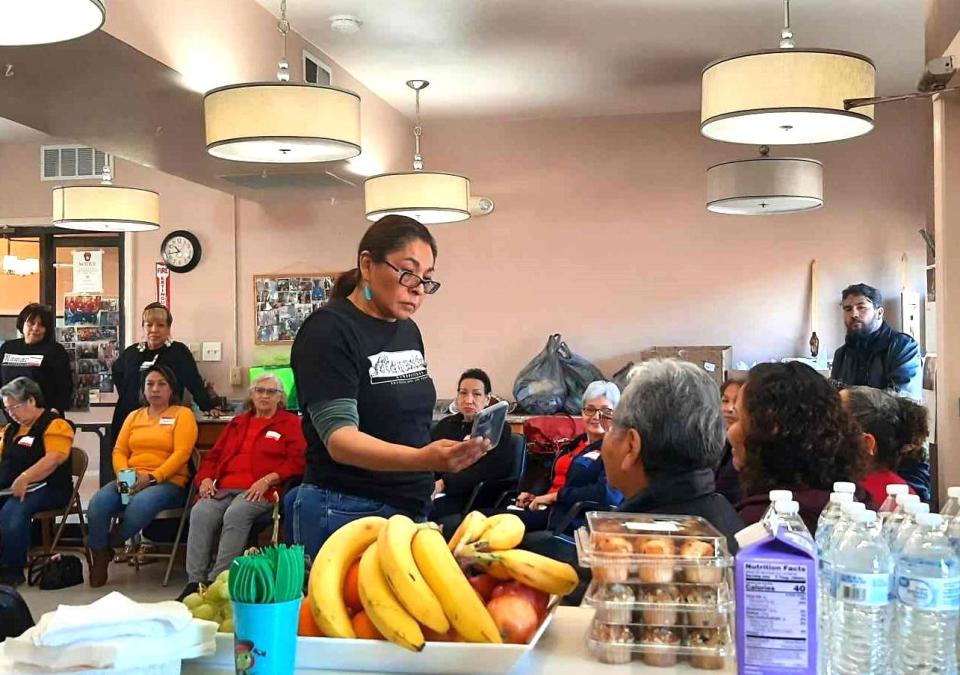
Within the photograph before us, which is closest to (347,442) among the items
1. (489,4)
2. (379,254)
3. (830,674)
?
(379,254)

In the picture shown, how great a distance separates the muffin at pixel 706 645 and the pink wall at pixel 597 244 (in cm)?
538

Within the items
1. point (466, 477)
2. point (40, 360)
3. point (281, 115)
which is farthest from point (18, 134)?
point (281, 115)

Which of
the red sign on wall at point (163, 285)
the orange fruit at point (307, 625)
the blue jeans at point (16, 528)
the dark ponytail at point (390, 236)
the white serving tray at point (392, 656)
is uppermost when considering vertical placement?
the red sign on wall at point (163, 285)

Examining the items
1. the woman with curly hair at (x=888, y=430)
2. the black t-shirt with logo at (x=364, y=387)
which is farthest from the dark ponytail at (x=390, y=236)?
the woman with curly hair at (x=888, y=430)

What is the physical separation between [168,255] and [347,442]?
5718 millimetres

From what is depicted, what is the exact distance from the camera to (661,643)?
4.33 ft

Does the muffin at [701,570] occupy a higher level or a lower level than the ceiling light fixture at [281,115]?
lower

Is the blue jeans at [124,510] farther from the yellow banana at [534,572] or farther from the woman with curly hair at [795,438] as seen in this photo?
the yellow banana at [534,572]

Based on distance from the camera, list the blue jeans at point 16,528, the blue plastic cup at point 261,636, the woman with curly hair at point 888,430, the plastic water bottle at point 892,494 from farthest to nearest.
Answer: the blue jeans at point 16,528 → the woman with curly hair at point 888,430 → the plastic water bottle at point 892,494 → the blue plastic cup at point 261,636

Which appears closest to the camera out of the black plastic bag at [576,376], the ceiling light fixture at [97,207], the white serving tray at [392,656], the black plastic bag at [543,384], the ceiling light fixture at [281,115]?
the white serving tray at [392,656]

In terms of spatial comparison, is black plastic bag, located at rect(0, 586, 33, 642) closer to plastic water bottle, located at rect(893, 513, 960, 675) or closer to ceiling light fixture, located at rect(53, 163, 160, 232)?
plastic water bottle, located at rect(893, 513, 960, 675)

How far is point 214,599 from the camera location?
1.47 metres

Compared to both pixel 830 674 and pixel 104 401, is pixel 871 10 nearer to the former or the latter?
pixel 830 674

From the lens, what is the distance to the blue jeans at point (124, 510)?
16.8ft
